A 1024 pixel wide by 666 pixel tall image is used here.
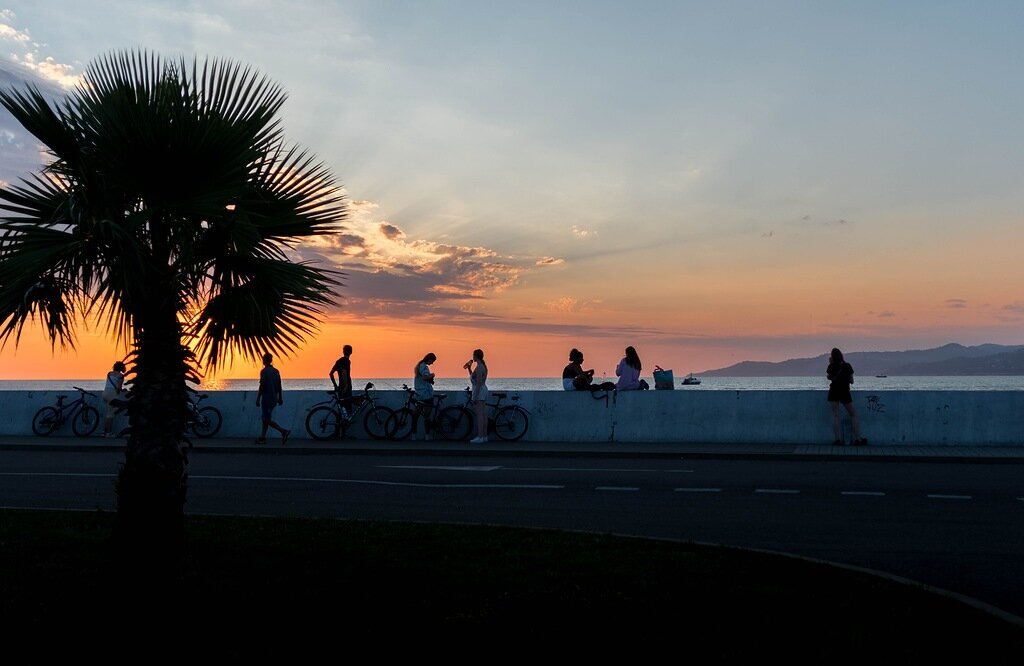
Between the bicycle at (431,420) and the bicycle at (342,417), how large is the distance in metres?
0.23

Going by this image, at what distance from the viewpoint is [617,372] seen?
79.3 ft

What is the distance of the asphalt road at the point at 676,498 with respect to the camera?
10047 mm

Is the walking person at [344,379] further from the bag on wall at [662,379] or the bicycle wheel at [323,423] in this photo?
the bag on wall at [662,379]

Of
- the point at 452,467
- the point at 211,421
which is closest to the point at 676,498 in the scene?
the point at 452,467

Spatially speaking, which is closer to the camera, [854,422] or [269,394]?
[854,422]

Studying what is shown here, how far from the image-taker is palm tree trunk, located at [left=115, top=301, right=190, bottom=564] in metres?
6.50

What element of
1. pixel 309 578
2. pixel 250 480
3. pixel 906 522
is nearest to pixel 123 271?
pixel 309 578

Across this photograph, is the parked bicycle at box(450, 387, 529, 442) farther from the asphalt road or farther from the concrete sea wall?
the asphalt road

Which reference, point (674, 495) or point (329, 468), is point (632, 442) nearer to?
point (329, 468)

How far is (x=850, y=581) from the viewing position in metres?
7.66

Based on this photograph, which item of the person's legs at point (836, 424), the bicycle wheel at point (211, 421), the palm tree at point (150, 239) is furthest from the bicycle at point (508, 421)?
the palm tree at point (150, 239)

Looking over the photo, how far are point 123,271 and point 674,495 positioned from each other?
9.13 metres

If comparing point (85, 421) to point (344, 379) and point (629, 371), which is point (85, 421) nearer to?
point (344, 379)

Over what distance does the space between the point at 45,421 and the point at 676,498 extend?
18971 millimetres
